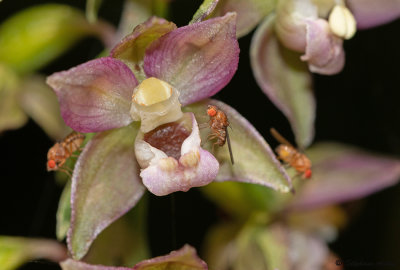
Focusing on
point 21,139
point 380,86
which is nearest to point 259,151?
point 21,139

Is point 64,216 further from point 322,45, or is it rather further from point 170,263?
point 322,45

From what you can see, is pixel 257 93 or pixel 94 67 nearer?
pixel 94 67

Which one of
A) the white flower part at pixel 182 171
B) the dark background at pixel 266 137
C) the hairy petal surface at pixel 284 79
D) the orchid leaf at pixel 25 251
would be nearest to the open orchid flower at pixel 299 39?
the hairy petal surface at pixel 284 79

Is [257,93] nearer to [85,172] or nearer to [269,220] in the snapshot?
[269,220]

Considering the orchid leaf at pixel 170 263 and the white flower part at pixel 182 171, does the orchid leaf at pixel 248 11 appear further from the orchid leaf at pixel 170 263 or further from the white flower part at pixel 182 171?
the orchid leaf at pixel 170 263

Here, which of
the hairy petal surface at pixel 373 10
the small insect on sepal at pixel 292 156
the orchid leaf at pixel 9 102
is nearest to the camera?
the small insect on sepal at pixel 292 156

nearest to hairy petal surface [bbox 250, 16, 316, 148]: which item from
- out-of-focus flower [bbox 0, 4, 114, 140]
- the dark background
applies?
the dark background

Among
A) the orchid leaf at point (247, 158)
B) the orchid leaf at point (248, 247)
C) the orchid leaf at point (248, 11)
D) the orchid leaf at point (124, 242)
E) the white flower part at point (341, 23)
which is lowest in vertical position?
the orchid leaf at point (248, 247)
